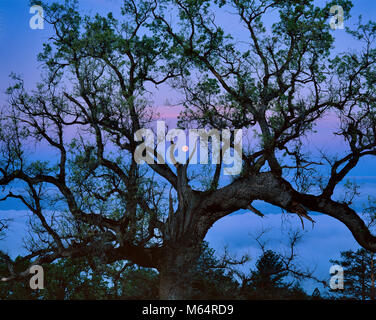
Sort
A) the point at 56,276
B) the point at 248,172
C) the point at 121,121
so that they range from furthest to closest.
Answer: the point at 56,276, the point at 121,121, the point at 248,172

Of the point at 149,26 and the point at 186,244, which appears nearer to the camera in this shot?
the point at 186,244

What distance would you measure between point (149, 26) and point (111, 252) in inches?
349

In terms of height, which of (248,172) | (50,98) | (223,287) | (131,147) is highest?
(50,98)

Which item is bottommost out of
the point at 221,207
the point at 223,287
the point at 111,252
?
the point at 223,287

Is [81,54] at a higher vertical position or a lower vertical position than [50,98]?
higher

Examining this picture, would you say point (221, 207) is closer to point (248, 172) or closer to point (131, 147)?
point (248, 172)

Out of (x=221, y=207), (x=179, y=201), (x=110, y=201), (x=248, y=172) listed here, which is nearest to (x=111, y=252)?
(x=110, y=201)

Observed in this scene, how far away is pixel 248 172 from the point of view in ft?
51.1

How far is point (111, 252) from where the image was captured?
1580cm

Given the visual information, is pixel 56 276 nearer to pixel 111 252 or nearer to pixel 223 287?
pixel 111 252

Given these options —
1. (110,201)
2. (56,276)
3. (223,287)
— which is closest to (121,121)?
(110,201)

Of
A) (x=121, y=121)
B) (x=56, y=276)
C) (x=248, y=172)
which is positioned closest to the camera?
(x=248, y=172)

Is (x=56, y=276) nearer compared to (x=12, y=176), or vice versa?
(x=12, y=176)

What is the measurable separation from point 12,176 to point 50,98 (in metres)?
3.39
